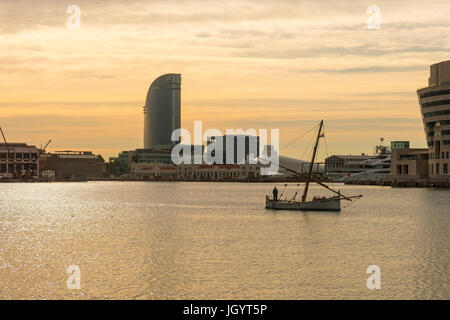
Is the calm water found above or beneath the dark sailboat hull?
beneath

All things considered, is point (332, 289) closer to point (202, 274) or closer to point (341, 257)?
point (202, 274)

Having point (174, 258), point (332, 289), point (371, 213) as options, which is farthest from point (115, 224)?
point (332, 289)

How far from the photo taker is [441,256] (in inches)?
1959

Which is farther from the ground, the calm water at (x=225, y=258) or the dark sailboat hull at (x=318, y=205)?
the dark sailboat hull at (x=318, y=205)

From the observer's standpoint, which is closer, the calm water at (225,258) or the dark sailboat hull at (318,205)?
the calm water at (225,258)

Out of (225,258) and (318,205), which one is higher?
(318,205)

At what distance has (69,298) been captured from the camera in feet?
113

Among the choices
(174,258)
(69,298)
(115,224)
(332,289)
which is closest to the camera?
(69,298)

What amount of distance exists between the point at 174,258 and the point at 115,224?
110ft

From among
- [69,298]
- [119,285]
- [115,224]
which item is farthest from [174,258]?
[115,224]

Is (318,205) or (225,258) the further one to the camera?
(318,205)

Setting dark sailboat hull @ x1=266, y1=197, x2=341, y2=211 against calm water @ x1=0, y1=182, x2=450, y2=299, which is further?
dark sailboat hull @ x1=266, y1=197, x2=341, y2=211

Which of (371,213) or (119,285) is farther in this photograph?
(371,213)

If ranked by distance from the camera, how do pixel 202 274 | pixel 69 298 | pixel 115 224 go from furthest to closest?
pixel 115 224, pixel 202 274, pixel 69 298
